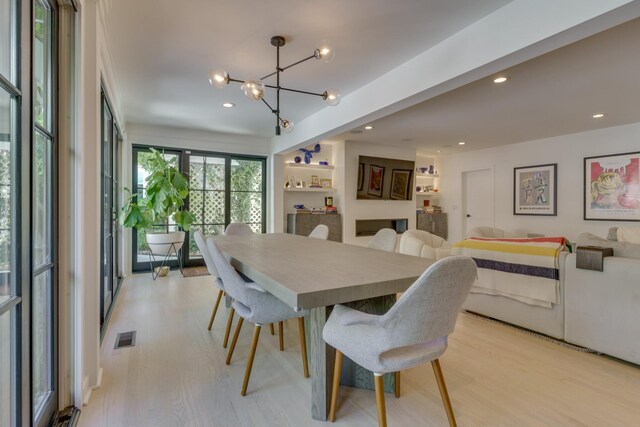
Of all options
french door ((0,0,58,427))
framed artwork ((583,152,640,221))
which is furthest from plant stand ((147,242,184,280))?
framed artwork ((583,152,640,221))

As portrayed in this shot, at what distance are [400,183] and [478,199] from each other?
1.91 meters

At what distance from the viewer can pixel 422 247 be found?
11.5 ft

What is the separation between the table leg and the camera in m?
1.57

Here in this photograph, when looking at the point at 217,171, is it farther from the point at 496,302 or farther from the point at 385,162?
the point at 496,302

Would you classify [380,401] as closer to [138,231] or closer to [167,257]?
[167,257]

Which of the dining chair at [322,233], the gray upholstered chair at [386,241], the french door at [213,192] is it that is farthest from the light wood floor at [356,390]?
the french door at [213,192]

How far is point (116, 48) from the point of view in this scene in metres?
2.63

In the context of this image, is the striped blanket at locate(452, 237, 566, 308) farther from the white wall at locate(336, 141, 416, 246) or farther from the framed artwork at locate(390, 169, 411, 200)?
the framed artwork at locate(390, 169, 411, 200)

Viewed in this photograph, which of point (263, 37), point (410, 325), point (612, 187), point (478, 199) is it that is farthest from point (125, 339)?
point (478, 199)

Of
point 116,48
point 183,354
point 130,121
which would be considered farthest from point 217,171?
point 183,354

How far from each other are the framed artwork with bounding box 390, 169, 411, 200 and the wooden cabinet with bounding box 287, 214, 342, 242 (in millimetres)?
1457

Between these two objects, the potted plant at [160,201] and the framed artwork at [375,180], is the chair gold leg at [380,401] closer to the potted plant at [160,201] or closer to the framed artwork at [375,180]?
the potted plant at [160,201]

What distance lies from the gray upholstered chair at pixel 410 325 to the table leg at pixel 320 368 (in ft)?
0.57

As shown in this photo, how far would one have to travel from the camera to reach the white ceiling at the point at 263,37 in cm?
208
